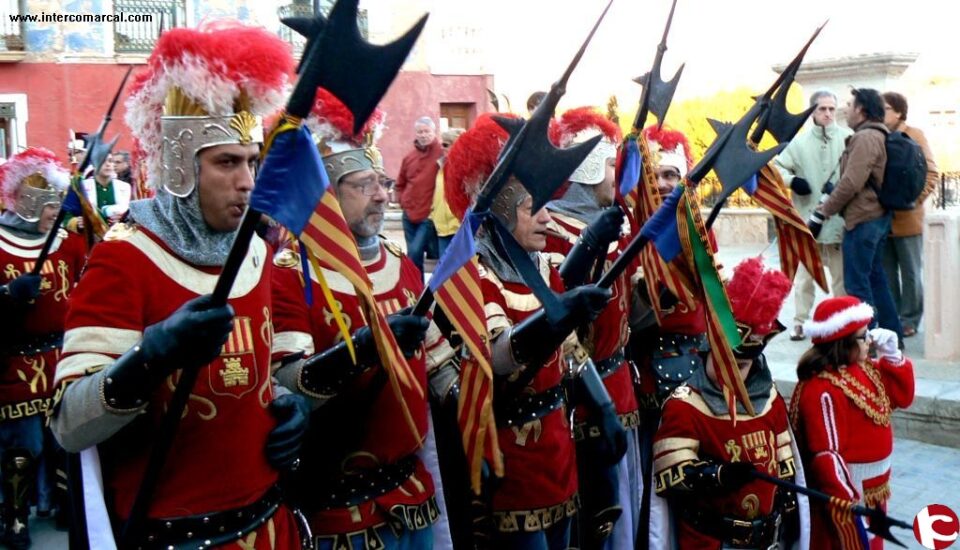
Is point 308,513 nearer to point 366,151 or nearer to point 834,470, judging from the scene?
point 366,151

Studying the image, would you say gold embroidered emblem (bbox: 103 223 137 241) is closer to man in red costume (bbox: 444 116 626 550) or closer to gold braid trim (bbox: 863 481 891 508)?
man in red costume (bbox: 444 116 626 550)

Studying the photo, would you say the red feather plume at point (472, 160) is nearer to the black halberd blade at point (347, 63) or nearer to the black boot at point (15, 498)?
the black halberd blade at point (347, 63)

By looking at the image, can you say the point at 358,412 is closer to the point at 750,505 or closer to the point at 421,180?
the point at 750,505

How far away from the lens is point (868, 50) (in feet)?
36.3

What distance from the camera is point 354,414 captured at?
3.48m

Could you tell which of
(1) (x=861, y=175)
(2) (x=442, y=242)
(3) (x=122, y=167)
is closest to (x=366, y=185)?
(1) (x=861, y=175)

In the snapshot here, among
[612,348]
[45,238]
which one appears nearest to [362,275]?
[612,348]

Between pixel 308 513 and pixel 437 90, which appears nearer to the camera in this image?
pixel 308 513

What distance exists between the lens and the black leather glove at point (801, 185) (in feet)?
29.9

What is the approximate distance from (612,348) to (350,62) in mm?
2931

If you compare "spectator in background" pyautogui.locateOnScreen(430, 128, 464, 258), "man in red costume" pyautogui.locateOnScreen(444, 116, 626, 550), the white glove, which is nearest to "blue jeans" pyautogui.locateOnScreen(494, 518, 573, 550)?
"man in red costume" pyautogui.locateOnScreen(444, 116, 626, 550)

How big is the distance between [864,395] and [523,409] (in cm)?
170

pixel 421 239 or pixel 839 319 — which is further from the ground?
pixel 839 319

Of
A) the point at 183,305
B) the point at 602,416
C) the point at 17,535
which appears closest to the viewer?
the point at 183,305
